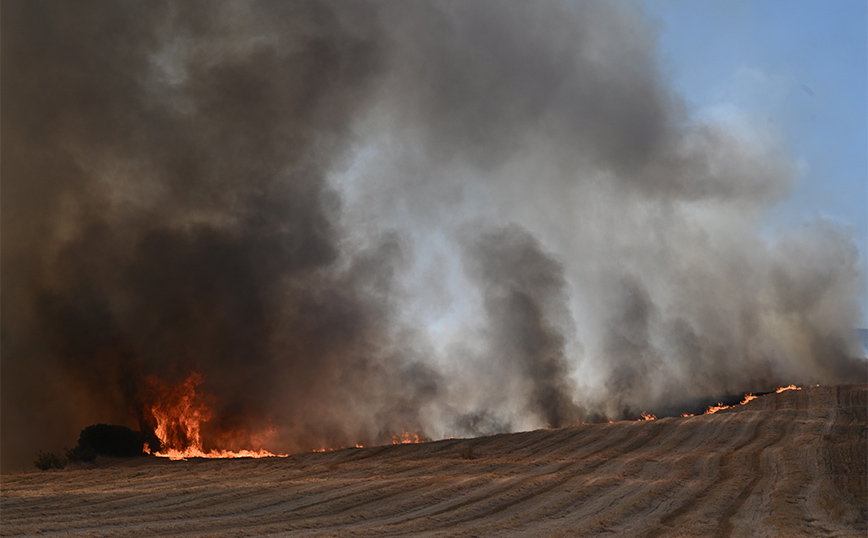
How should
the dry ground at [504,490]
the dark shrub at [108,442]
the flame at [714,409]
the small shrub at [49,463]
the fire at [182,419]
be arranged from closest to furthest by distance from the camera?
the dry ground at [504,490] < the small shrub at [49,463] < the dark shrub at [108,442] < the fire at [182,419] < the flame at [714,409]

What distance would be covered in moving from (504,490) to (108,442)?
13.8 metres

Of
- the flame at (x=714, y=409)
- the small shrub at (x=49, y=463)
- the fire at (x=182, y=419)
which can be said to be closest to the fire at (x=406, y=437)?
the fire at (x=182, y=419)

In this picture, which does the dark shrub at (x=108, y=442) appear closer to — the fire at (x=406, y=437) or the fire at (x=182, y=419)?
the fire at (x=182, y=419)

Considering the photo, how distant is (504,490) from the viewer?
1106cm

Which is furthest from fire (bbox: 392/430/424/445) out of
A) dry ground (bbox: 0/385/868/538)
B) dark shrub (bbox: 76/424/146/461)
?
dark shrub (bbox: 76/424/146/461)

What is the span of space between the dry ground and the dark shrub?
106cm

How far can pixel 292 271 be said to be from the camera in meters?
25.2

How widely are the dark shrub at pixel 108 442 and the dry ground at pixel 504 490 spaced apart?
1.06 meters

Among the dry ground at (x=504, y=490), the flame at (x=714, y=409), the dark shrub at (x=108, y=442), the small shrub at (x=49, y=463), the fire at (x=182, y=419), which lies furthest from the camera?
the flame at (x=714, y=409)

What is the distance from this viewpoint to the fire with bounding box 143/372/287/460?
20.1 metres

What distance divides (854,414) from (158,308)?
77.2 feet

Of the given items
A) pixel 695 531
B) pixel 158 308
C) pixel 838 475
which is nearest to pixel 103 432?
pixel 158 308

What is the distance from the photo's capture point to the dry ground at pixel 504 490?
8.52 meters

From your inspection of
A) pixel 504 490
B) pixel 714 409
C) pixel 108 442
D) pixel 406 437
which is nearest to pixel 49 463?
pixel 108 442
